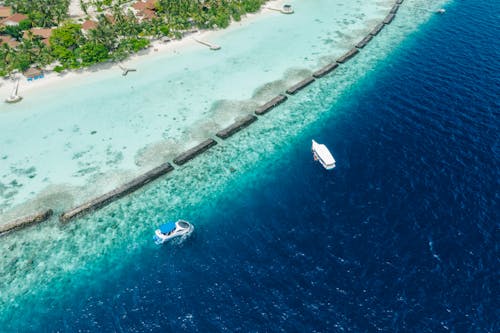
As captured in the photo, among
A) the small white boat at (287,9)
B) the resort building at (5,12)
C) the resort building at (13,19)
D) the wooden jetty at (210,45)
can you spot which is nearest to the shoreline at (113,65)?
the wooden jetty at (210,45)

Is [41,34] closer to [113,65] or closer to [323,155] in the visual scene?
[113,65]

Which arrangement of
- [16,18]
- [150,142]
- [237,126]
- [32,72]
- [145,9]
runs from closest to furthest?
[150,142] < [237,126] < [32,72] < [16,18] < [145,9]

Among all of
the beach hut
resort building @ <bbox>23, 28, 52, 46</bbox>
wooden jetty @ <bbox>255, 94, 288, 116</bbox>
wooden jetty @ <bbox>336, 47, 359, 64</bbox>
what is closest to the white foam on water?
wooden jetty @ <bbox>255, 94, 288, 116</bbox>

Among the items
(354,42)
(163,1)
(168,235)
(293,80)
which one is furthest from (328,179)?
(163,1)

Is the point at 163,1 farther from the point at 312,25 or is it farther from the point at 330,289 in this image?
the point at 330,289

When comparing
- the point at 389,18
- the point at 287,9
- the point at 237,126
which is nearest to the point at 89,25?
the point at 237,126

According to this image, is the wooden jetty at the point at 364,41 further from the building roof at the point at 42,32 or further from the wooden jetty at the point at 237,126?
the building roof at the point at 42,32

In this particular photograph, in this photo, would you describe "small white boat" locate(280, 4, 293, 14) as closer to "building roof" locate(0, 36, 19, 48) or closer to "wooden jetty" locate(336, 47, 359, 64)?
"wooden jetty" locate(336, 47, 359, 64)
